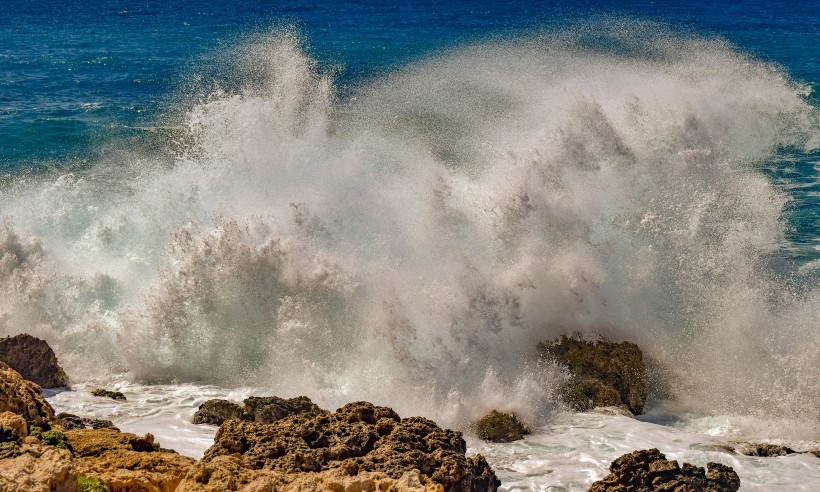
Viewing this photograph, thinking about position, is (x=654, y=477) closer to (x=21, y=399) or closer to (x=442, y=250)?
(x=21, y=399)

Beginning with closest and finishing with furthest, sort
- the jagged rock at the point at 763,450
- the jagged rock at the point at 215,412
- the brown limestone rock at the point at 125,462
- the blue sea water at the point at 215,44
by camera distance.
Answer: the brown limestone rock at the point at 125,462, the jagged rock at the point at 763,450, the jagged rock at the point at 215,412, the blue sea water at the point at 215,44

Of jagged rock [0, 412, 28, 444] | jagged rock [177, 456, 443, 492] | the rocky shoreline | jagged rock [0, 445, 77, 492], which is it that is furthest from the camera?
jagged rock [177, 456, 443, 492]

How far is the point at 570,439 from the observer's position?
711 inches

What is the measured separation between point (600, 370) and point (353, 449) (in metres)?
8.21

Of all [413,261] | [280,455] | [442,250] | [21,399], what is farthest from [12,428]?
[442,250]

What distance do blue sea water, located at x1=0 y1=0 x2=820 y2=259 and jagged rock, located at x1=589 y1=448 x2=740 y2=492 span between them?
14125mm

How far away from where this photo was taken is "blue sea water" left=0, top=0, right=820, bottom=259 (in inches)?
1454

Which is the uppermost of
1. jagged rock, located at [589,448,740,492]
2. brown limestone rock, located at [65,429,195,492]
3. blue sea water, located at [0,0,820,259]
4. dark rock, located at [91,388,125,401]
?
blue sea water, located at [0,0,820,259]

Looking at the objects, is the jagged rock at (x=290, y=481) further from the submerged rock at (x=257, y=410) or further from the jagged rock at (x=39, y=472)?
the submerged rock at (x=257, y=410)

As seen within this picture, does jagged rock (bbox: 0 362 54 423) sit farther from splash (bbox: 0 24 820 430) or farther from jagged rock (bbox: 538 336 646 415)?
jagged rock (bbox: 538 336 646 415)

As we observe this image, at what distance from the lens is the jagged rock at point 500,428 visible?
1806 centimetres

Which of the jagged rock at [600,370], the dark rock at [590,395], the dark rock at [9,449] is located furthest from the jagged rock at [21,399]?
the jagged rock at [600,370]

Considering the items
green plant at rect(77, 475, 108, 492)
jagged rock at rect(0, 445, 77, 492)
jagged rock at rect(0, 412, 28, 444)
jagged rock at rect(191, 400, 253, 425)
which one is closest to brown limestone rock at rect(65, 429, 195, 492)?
green plant at rect(77, 475, 108, 492)

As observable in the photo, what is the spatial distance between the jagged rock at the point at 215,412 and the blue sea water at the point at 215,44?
1744 cm
